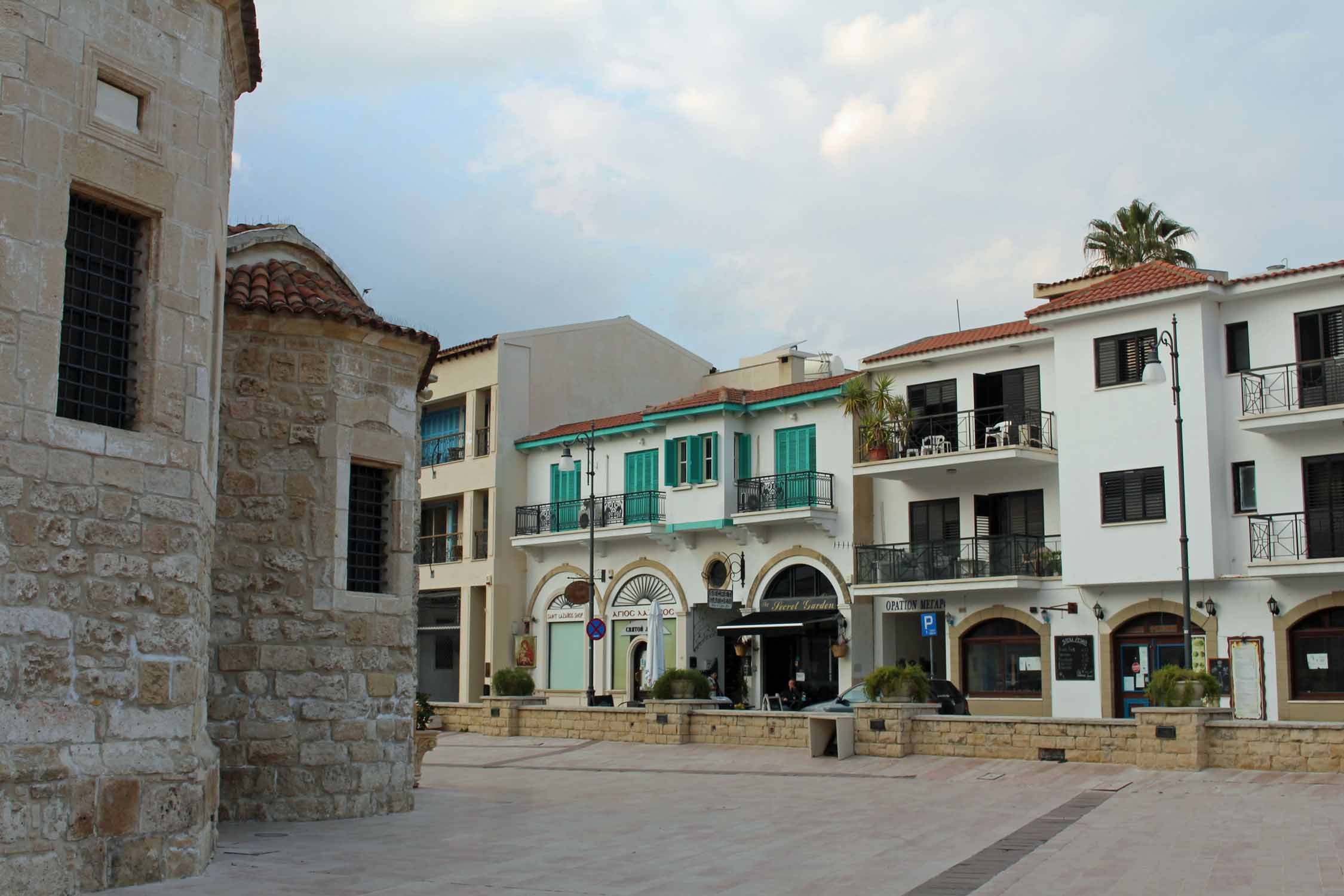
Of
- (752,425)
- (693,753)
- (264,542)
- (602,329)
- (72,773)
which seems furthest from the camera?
(602,329)

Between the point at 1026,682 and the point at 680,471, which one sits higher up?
the point at 680,471

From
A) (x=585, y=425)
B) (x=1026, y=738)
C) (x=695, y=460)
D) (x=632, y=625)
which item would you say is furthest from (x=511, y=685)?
(x=1026, y=738)

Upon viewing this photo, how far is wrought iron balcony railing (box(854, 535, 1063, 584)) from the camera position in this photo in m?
32.6

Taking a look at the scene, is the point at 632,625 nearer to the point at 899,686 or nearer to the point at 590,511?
the point at 590,511

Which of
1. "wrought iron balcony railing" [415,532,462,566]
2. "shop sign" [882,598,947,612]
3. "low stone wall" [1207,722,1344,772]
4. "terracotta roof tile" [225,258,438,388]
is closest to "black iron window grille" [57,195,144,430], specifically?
"terracotta roof tile" [225,258,438,388]

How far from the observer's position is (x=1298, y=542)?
28156 millimetres

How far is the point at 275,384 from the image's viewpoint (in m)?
15.4

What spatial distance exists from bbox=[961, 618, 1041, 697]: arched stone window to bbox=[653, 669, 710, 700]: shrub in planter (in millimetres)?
8584

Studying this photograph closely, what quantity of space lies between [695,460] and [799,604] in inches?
200

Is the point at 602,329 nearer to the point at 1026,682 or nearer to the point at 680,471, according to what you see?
the point at 680,471

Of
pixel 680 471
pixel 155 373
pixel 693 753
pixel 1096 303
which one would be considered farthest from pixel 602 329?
pixel 155 373

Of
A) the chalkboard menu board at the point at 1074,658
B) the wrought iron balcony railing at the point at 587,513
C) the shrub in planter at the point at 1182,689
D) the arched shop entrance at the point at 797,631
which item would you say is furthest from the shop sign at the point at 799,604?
the shrub in planter at the point at 1182,689

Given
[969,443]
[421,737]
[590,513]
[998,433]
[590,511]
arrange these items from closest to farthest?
1. [421,737]
2. [998,433]
3. [969,443]
4. [590,513]
5. [590,511]

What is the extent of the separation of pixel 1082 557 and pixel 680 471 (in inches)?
475
